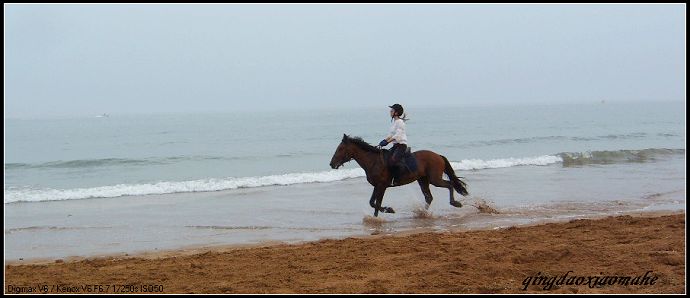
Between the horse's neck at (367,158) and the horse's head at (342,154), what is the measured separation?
0.15 meters

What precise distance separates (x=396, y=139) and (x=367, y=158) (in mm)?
776

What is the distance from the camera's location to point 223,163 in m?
30.0

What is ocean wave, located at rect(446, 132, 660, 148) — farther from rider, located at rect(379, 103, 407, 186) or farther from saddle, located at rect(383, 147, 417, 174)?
rider, located at rect(379, 103, 407, 186)

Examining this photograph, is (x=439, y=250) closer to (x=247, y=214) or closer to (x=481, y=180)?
(x=247, y=214)

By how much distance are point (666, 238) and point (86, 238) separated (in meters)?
9.33

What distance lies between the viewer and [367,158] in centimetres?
1231

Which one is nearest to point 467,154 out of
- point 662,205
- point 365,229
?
point 662,205

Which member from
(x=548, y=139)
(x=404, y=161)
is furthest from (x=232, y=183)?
(x=548, y=139)

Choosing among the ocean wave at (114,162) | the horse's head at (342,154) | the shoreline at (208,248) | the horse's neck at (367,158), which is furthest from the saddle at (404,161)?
the ocean wave at (114,162)

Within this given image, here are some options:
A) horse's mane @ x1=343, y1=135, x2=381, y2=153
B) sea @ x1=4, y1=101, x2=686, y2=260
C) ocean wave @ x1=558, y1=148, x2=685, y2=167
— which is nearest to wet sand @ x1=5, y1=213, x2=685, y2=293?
sea @ x1=4, y1=101, x2=686, y2=260

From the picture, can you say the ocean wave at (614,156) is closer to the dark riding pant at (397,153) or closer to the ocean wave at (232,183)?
the ocean wave at (232,183)

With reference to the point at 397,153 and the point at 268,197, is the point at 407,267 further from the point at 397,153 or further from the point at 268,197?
the point at 268,197

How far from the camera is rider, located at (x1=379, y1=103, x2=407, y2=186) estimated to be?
38.1ft

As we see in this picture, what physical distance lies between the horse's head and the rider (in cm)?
72
